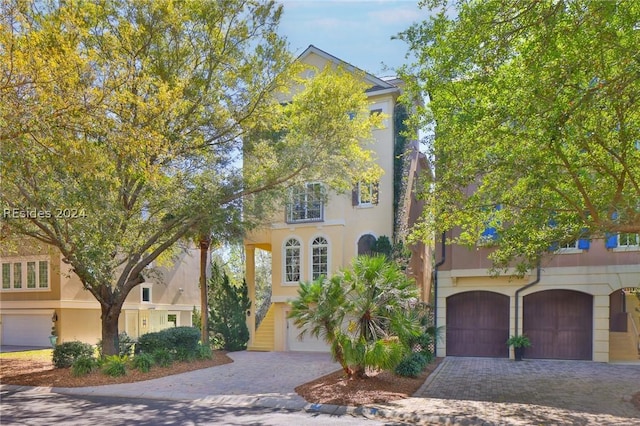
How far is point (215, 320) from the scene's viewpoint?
20.3 meters

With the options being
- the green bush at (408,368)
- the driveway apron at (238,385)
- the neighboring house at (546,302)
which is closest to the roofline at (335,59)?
the neighboring house at (546,302)

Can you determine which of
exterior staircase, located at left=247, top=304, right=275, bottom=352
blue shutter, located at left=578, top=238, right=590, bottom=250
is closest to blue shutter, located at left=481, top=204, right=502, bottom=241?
blue shutter, located at left=578, top=238, right=590, bottom=250

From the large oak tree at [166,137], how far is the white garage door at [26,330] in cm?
1070

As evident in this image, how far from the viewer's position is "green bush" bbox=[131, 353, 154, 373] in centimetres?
1373

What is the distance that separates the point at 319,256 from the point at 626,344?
481 inches

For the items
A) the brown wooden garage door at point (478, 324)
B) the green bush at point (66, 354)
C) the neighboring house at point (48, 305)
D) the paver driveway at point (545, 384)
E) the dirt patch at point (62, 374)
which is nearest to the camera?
the paver driveway at point (545, 384)

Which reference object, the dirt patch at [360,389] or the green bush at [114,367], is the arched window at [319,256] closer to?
the dirt patch at [360,389]

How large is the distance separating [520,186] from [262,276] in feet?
95.4

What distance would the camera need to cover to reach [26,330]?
24109 mm

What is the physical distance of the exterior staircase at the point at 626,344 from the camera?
17.2m

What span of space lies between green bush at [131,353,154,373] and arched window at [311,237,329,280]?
761 centimetres

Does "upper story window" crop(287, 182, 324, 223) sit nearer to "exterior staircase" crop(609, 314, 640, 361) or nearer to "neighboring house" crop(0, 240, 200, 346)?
"neighboring house" crop(0, 240, 200, 346)

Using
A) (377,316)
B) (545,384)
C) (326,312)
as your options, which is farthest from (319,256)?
(545,384)

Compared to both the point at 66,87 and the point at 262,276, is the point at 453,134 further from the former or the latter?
the point at 262,276
